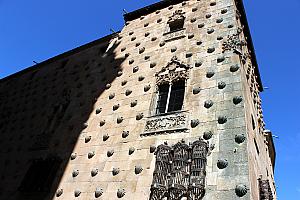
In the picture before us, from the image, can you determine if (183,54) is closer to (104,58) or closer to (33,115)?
(104,58)

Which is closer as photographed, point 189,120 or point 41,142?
point 189,120

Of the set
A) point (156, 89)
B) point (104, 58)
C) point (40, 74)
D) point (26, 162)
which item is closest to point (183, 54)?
point (156, 89)

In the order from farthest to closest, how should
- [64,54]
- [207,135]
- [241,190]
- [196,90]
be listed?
[64,54] < [196,90] < [207,135] < [241,190]

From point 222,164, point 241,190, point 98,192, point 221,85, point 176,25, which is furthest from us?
point 176,25

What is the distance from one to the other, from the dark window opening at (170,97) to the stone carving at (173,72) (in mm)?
136

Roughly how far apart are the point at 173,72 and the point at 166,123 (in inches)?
63.3

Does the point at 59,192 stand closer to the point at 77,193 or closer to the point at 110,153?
the point at 77,193

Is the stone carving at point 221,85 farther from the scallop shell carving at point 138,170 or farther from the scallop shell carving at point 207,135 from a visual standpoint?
the scallop shell carving at point 138,170

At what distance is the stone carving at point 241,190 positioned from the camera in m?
4.66

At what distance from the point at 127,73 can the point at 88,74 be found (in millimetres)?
2087

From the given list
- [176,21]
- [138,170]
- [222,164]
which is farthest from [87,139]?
[176,21]

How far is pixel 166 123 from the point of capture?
21.3 feet

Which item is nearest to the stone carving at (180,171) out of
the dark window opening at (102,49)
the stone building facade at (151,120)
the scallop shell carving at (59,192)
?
the stone building facade at (151,120)

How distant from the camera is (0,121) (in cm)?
1145
